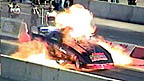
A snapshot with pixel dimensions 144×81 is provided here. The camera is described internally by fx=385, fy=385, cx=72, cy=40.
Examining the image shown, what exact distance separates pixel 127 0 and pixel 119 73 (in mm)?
15705

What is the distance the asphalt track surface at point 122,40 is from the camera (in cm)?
1528

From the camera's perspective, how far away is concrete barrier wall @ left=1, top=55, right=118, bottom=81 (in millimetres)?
12172

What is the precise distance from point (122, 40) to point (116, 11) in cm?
564

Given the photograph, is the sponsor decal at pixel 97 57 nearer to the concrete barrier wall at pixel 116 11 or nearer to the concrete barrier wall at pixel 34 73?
the concrete barrier wall at pixel 34 73

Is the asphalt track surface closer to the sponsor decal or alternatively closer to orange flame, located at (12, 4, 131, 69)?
the sponsor decal

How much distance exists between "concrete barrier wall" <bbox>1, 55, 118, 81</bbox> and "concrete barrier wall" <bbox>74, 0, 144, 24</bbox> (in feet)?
Result: 50.7

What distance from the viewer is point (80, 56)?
15117 millimetres

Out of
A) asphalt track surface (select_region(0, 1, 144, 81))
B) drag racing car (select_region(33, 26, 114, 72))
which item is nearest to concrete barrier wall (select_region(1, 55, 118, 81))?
drag racing car (select_region(33, 26, 114, 72))

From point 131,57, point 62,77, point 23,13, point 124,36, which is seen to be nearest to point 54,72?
point 62,77

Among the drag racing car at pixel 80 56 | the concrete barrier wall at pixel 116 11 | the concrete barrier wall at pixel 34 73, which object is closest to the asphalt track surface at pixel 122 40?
the drag racing car at pixel 80 56

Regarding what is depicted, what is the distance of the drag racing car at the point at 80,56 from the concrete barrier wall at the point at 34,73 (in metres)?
2.82

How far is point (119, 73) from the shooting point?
1558 centimetres

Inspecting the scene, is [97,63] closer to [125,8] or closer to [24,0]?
[125,8]

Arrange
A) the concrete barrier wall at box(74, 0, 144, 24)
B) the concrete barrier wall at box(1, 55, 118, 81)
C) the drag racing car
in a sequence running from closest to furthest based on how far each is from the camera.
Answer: the concrete barrier wall at box(1, 55, 118, 81) → the drag racing car → the concrete barrier wall at box(74, 0, 144, 24)
